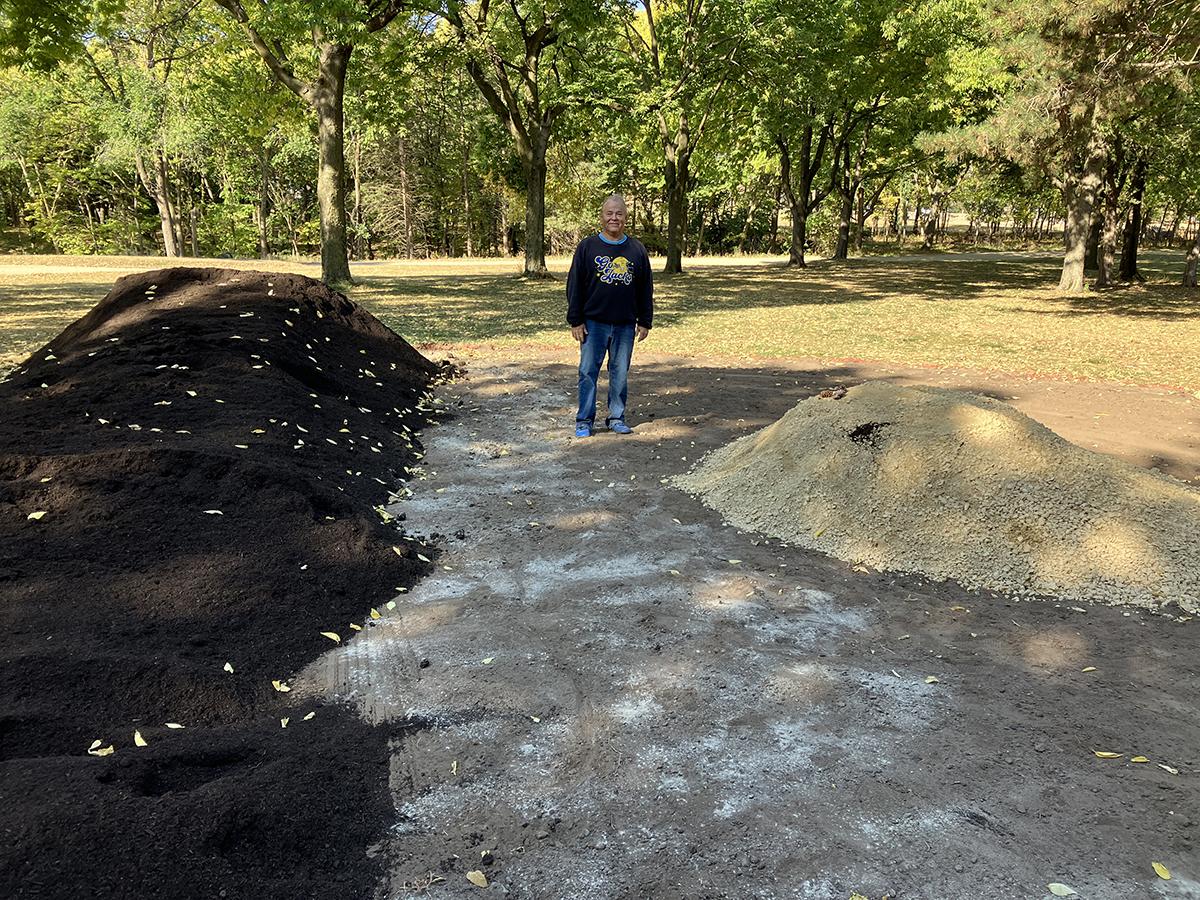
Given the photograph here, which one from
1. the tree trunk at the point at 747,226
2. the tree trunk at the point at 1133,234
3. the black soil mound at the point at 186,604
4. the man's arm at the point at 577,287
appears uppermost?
the tree trunk at the point at 747,226

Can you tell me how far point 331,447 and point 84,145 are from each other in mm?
42056

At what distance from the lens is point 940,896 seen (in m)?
1.98

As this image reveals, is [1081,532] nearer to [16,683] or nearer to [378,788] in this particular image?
[378,788]

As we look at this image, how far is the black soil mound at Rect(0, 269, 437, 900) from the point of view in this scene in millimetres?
1948

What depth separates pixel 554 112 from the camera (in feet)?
70.4

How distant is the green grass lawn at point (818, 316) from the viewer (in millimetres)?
10805

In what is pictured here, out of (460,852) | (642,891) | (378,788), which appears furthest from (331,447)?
(642,891)

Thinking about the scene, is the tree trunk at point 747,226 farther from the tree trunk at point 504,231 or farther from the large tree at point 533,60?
the large tree at point 533,60

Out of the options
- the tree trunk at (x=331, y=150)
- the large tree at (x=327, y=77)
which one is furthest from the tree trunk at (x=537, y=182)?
the tree trunk at (x=331, y=150)

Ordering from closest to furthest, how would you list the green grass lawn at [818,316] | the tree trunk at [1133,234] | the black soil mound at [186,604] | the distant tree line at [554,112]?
the black soil mound at [186,604] < the green grass lawn at [818,316] < the distant tree line at [554,112] < the tree trunk at [1133,234]

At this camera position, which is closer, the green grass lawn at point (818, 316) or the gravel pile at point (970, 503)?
the gravel pile at point (970, 503)

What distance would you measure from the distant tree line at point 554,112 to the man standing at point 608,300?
9567mm

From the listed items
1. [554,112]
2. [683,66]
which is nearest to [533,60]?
[554,112]

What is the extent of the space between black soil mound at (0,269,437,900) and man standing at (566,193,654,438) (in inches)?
60.8
